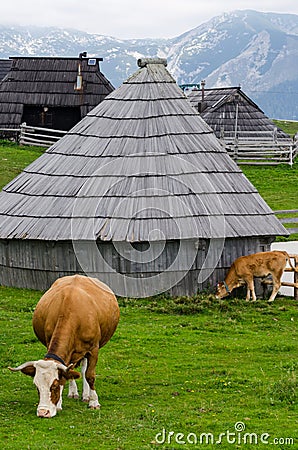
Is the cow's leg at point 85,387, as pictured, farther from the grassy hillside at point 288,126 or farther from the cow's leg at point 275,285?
the grassy hillside at point 288,126

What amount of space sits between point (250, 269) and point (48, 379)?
37.0 ft

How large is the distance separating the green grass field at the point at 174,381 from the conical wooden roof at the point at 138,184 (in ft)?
5.89

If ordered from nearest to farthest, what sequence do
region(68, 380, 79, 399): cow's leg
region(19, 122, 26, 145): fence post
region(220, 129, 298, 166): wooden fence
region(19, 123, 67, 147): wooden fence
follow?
region(68, 380, 79, 399): cow's leg, region(220, 129, 298, 166): wooden fence, region(19, 123, 67, 147): wooden fence, region(19, 122, 26, 145): fence post

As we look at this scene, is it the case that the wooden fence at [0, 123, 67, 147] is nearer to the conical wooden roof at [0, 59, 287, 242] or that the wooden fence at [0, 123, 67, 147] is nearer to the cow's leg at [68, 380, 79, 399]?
the conical wooden roof at [0, 59, 287, 242]

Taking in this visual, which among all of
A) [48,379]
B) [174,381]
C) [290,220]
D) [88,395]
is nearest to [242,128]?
[290,220]

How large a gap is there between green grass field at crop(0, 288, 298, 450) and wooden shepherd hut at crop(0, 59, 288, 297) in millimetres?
988

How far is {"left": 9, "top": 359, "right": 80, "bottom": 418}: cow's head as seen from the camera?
11266mm

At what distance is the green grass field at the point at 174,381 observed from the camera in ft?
35.6

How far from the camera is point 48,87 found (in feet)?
169

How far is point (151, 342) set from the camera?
56.4 ft


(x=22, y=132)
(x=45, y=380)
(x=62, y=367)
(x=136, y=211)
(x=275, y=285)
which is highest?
(x=22, y=132)

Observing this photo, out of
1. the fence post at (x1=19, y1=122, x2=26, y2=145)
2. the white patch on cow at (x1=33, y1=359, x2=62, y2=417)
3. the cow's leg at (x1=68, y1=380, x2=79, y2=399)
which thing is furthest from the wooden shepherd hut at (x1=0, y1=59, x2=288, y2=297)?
the fence post at (x1=19, y1=122, x2=26, y2=145)

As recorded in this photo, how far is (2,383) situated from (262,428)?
4460 millimetres

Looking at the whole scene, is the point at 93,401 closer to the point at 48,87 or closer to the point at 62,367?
the point at 62,367
